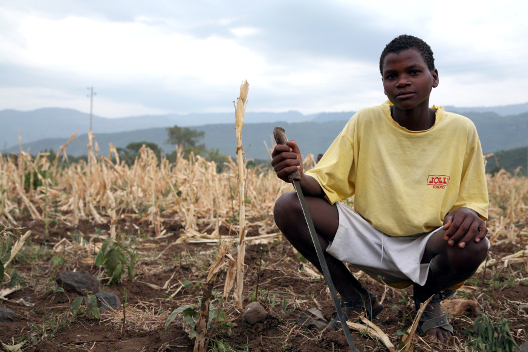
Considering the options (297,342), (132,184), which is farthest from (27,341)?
(132,184)

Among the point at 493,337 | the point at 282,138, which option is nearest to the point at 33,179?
the point at 282,138

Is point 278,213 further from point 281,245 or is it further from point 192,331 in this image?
point 281,245

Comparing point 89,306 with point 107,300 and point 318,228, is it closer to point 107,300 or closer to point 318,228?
point 107,300

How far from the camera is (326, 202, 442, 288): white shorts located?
6.40ft

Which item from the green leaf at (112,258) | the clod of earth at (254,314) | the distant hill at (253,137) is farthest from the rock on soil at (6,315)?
the distant hill at (253,137)

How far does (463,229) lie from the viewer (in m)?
1.71

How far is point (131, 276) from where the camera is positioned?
2.63m

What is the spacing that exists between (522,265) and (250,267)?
1.96m

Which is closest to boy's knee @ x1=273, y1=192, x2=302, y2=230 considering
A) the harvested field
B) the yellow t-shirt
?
the yellow t-shirt

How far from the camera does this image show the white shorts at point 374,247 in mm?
1949

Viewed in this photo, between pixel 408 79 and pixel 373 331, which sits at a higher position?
pixel 408 79

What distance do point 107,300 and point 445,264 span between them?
1.70 meters

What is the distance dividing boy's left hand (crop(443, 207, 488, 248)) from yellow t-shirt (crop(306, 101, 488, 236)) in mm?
196

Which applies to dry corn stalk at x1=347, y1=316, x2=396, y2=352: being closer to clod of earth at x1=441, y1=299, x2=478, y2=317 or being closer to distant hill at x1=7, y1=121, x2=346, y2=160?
clod of earth at x1=441, y1=299, x2=478, y2=317
